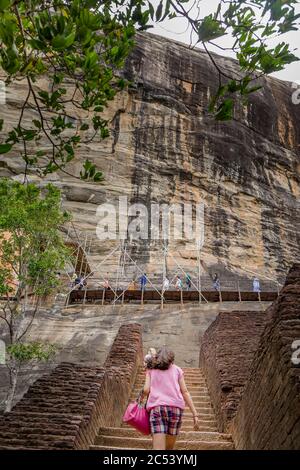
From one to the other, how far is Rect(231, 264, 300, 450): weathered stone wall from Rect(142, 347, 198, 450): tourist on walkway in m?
0.72

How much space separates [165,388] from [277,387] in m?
1.11

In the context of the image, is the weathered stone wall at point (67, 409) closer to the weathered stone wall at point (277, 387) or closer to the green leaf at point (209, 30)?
the weathered stone wall at point (277, 387)

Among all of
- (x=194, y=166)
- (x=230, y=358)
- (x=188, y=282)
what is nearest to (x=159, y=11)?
(x=230, y=358)

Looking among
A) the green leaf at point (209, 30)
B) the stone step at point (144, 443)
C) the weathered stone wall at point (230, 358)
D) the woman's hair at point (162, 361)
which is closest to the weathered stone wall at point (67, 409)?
the stone step at point (144, 443)

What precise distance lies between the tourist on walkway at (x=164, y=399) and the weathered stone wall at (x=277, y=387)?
717mm

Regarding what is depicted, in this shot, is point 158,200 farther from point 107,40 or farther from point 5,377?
point 107,40

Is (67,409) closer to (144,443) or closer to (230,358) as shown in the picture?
(144,443)

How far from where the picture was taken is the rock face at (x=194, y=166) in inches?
968

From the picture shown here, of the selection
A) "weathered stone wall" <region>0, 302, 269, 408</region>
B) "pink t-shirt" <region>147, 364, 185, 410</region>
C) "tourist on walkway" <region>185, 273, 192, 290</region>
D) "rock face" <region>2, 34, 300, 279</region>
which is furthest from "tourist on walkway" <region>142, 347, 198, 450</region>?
"rock face" <region>2, 34, 300, 279</region>

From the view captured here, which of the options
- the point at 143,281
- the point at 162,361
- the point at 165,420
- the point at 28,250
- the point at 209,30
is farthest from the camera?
the point at 143,281

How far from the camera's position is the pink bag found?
3998 mm

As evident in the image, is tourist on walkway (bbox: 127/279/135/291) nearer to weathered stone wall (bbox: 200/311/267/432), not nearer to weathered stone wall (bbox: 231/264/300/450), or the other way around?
weathered stone wall (bbox: 200/311/267/432)

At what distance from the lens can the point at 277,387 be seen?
3494 mm
